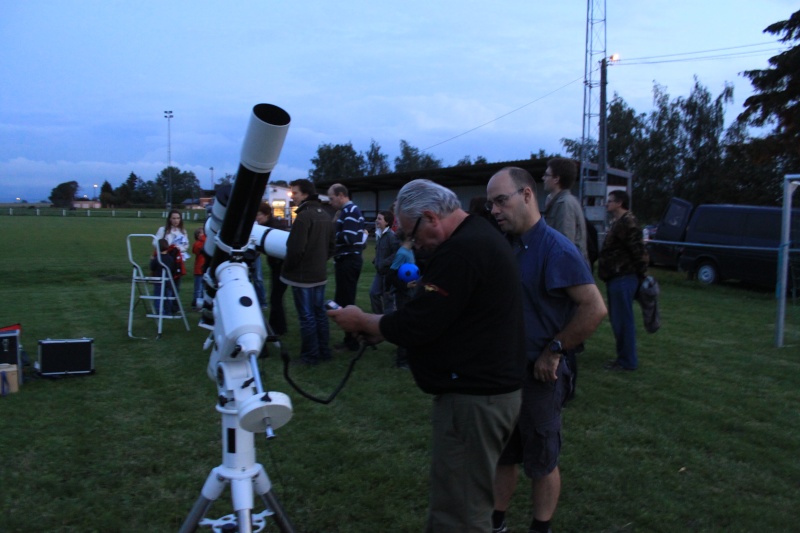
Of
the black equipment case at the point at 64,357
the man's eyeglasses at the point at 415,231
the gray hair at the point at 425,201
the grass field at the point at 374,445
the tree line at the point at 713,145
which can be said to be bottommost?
the grass field at the point at 374,445

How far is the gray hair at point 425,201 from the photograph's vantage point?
237cm

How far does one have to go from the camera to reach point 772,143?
80.0 ft

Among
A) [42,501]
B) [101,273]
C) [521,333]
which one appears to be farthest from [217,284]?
[101,273]

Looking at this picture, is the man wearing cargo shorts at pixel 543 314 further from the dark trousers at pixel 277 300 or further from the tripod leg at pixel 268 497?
the dark trousers at pixel 277 300

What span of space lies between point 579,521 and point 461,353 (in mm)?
1731

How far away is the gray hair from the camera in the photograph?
93.4 inches

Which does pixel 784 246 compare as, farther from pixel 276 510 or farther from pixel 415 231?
pixel 276 510

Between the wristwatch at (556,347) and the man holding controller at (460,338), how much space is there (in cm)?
53

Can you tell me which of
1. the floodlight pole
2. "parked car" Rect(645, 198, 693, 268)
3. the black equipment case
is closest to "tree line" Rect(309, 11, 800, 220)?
"parked car" Rect(645, 198, 693, 268)

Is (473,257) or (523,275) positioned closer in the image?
(473,257)

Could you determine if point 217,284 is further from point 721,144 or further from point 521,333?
point 721,144

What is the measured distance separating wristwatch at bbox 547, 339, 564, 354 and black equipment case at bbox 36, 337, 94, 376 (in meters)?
4.85

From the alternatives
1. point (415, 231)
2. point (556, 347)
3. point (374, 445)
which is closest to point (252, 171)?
point (415, 231)

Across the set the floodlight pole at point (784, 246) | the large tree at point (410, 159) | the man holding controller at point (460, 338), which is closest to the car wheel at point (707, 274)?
the floodlight pole at point (784, 246)
